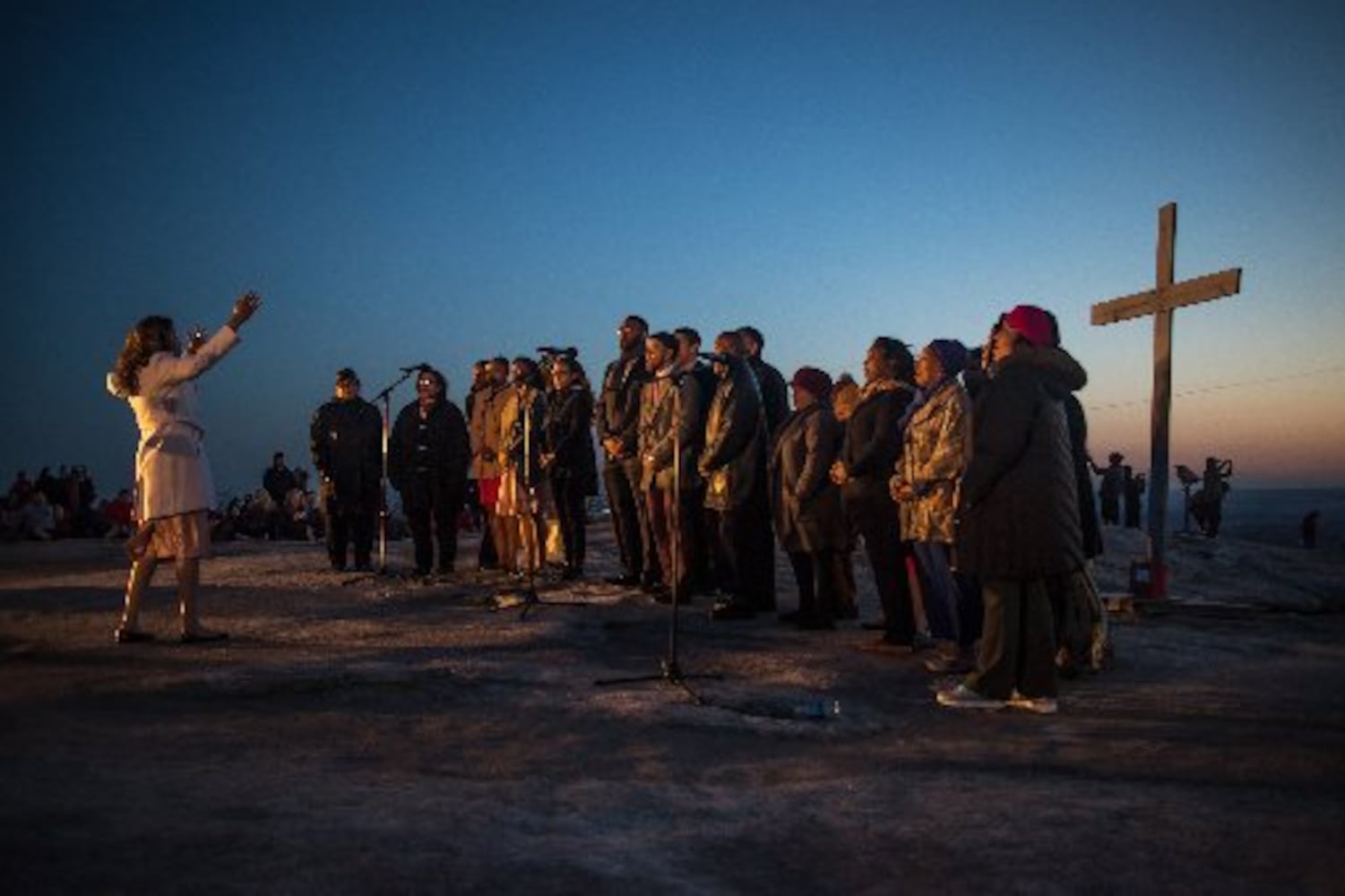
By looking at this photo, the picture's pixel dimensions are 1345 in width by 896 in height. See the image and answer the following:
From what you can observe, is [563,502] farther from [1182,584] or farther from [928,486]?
[1182,584]

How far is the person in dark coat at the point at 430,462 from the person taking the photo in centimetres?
1179

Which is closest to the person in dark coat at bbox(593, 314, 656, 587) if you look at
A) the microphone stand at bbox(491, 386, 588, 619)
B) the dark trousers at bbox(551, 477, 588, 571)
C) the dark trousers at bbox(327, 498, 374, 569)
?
the dark trousers at bbox(551, 477, 588, 571)

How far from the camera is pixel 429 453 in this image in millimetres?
11766

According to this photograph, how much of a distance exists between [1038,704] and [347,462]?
8.74 meters

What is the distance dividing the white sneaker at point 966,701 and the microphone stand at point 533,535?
360 cm

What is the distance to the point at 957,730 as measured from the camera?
16.7 ft

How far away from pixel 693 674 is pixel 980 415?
2.19 meters

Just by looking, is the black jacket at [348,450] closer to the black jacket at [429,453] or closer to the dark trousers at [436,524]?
the black jacket at [429,453]

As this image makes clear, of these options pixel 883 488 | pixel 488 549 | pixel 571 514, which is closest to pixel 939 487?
pixel 883 488

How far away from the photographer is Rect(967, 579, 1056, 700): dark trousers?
220 inches

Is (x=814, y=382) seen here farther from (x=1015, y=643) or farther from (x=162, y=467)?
(x=162, y=467)

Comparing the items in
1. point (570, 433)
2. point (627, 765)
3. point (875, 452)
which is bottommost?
point (627, 765)

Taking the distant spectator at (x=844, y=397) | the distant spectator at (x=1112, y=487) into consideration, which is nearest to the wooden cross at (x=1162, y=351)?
the distant spectator at (x=844, y=397)

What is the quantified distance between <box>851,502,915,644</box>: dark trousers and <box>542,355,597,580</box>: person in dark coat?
4179mm
